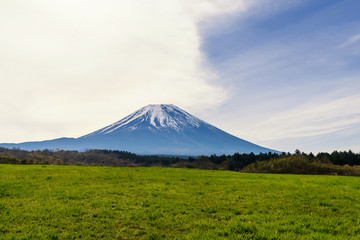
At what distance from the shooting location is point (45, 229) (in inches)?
311

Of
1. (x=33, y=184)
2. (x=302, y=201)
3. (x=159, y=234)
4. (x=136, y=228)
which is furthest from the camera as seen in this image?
(x=33, y=184)

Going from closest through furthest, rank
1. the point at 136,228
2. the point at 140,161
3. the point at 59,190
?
1. the point at 136,228
2. the point at 59,190
3. the point at 140,161

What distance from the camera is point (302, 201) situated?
12070 millimetres

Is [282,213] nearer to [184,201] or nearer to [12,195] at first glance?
[184,201]

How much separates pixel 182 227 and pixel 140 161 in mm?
134440

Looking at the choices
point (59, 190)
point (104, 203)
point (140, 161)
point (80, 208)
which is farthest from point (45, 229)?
point (140, 161)

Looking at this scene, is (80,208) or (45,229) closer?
(45,229)

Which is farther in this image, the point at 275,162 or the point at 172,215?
the point at 275,162

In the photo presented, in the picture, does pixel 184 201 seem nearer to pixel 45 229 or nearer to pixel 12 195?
pixel 45 229

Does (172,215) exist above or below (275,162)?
below

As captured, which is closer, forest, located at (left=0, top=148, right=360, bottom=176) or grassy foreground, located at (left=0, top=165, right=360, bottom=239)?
grassy foreground, located at (left=0, top=165, right=360, bottom=239)

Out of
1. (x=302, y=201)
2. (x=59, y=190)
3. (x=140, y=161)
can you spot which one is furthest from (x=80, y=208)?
(x=140, y=161)

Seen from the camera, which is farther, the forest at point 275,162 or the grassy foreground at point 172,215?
the forest at point 275,162

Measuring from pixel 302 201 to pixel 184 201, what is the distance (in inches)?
264
